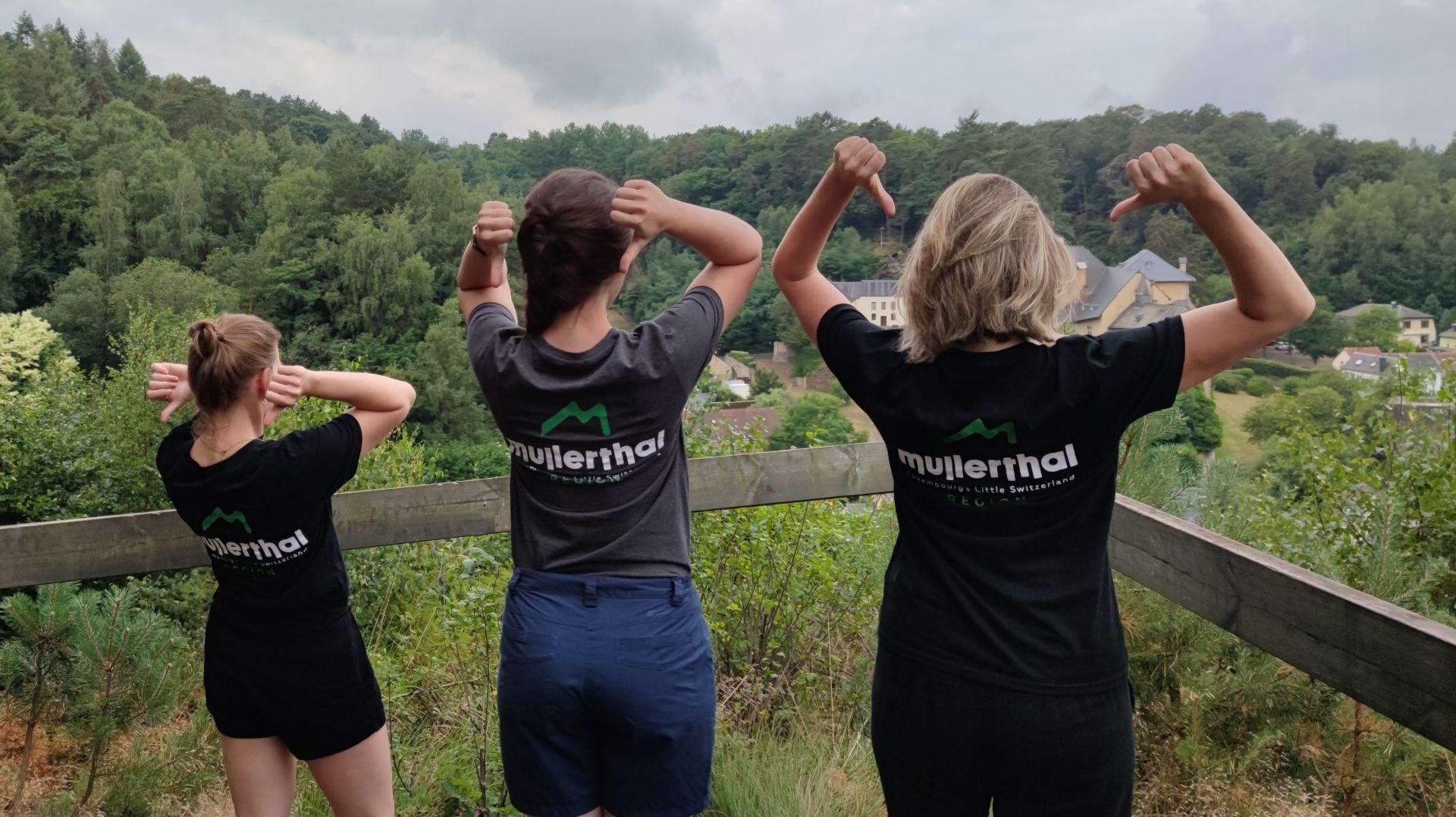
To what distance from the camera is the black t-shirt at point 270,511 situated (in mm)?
1896

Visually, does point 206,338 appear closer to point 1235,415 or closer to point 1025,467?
point 1025,467

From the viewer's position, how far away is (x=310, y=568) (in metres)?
1.99

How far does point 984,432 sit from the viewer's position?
1507mm

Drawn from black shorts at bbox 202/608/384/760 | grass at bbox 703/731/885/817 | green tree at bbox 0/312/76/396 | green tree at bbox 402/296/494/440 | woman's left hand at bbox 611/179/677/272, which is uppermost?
woman's left hand at bbox 611/179/677/272

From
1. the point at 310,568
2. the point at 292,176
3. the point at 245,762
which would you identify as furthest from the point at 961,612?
the point at 292,176

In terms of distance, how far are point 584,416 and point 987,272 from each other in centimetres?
70

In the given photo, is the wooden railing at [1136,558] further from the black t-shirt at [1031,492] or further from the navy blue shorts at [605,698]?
the navy blue shorts at [605,698]

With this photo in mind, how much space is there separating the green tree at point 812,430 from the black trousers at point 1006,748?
1450 mm

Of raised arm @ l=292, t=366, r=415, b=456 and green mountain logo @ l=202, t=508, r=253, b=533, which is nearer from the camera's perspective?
green mountain logo @ l=202, t=508, r=253, b=533

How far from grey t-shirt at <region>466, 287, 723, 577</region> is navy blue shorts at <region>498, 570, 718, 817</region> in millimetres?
57

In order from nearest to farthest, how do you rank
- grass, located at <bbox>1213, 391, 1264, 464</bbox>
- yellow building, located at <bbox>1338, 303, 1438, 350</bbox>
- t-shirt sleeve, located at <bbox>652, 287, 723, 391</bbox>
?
1. t-shirt sleeve, located at <bbox>652, 287, 723, 391</bbox>
2. grass, located at <bbox>1213, 391, 1264, 464</bbox>
3. yellow building, located at <bbox>1338, 303, 1438, 350</bbox>

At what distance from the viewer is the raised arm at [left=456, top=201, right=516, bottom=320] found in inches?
74.5

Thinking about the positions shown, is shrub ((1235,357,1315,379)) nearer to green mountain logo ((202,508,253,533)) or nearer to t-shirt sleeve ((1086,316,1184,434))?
t-shirt sleeve ((1086,316,1184,434))

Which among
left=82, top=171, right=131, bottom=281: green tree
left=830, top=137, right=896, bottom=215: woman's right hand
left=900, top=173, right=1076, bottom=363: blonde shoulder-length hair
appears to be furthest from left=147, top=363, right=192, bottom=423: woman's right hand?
left=82, top=171, right=131, bottom=281: green tree
